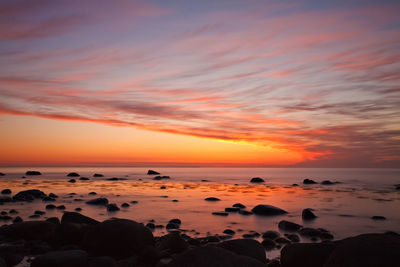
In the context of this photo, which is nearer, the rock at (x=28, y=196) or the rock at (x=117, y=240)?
the rock at (x=117, y=240)

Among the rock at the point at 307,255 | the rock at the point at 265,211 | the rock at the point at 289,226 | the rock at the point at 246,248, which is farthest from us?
the rock at the point at 265,211

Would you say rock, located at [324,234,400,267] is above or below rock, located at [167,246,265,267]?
above

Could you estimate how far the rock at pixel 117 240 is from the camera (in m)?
9.82

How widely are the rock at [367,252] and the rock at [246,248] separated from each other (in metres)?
2.53

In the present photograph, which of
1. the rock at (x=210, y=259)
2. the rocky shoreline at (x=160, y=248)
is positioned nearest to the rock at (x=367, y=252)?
the rocky shoreline at (x=160, y=248)

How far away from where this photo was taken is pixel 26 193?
27.3m

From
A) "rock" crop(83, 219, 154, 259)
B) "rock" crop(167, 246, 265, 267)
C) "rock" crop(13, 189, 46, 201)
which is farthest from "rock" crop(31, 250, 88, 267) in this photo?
"rock" crop(13, 189, 46, 201)

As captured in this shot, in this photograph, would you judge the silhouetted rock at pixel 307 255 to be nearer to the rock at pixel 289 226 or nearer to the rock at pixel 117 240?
the rock at pixel 117 240

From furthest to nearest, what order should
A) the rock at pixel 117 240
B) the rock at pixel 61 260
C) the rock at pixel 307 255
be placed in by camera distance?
the rock at pixel 117 240
the rock at pixel 307 255
the rock at pixel 61 260

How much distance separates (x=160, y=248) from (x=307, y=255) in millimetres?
4621

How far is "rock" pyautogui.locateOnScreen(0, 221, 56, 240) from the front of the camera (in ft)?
38.2

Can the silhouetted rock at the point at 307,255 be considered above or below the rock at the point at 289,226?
above

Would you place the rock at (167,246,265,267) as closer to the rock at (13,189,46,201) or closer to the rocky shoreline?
the rocky shoreline

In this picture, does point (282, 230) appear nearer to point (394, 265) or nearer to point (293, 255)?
point (293, 255)
